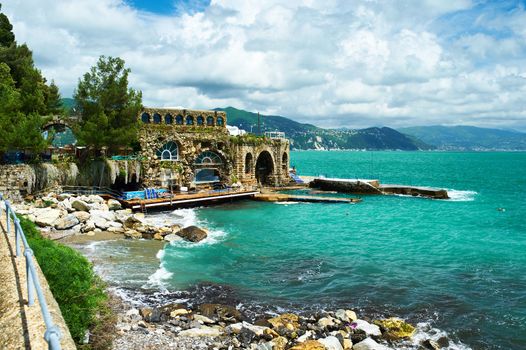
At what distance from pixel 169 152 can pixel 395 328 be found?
36226mm

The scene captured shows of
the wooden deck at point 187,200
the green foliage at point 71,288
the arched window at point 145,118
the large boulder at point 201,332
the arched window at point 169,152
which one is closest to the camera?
the green foliage at point 71,288

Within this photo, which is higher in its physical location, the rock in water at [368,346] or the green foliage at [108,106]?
the green foliage at [108,106]

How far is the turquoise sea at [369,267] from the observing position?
16.5 metres

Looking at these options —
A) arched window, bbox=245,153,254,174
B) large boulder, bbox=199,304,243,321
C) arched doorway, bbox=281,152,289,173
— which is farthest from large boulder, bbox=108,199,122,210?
arched doorway, bbox=281,152,289,173

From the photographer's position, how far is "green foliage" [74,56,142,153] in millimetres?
38656

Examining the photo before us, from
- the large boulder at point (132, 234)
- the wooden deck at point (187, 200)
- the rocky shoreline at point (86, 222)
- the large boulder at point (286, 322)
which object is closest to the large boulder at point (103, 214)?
the rocky shoreline at point (86, 222)

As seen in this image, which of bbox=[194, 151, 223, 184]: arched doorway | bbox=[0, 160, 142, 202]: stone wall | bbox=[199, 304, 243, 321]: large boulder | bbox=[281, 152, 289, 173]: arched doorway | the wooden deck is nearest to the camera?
bbox=[199, 304, 243, 321]: large boulder

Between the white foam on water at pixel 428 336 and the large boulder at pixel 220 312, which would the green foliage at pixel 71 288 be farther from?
the white foam on water at pixel 428 336

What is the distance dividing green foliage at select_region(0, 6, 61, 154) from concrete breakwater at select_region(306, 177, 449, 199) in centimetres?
3605

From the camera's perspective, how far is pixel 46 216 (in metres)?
27.4

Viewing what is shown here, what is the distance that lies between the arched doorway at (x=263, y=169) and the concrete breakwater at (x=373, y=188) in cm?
744

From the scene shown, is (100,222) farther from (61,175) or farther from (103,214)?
(61,175)

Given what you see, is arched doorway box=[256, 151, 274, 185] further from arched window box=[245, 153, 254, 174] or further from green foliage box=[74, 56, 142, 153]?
green foliage box=[74, 56, 142, 153]

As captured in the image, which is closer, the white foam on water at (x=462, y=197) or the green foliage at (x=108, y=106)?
the green foliage at (x=108, y=106)
